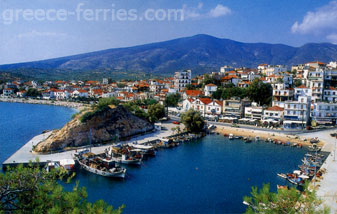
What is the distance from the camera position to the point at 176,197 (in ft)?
58.9

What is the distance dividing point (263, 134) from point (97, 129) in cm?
1906

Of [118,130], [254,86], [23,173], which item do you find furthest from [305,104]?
[23,173]

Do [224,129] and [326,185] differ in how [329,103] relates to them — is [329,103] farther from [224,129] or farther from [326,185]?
[326,185]

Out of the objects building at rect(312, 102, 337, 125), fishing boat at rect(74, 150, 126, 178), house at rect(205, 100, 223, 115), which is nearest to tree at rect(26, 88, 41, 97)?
house at rect(205, 100, 223, 115)

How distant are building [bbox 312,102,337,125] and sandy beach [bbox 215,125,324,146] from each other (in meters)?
7.07

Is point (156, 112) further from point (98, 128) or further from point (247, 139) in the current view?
point (247, 139)

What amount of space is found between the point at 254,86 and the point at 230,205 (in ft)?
103

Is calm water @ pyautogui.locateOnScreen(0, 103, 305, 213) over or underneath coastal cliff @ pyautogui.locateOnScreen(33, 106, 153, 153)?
underneath

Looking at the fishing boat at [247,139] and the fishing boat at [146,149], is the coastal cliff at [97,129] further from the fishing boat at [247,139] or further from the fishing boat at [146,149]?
the fishing boat at [247,139]

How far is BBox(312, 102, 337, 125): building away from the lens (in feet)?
121

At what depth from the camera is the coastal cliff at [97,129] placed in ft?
85.3

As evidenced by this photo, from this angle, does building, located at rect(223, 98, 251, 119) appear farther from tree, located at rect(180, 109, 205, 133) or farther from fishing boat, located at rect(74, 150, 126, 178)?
fishing boat, located at rect(74, 150, 126, 178)

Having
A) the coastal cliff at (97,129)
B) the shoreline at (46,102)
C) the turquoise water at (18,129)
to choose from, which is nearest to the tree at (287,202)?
the coastal cliff at (97,129)

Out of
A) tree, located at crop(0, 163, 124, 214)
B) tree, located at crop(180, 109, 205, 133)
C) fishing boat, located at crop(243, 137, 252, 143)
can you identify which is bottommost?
fishing boat, located at crop(243, 137, 252, 143)
